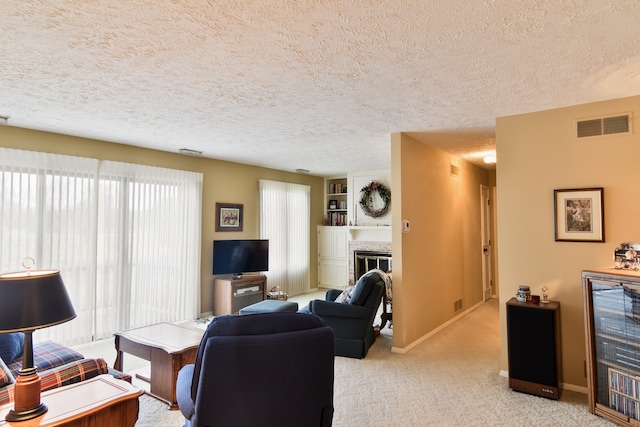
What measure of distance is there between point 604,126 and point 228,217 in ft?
16.4

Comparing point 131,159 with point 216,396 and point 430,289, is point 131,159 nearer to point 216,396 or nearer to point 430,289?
point 216,396

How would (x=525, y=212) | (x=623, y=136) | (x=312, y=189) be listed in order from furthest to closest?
1. (x=312, y=189)
2. (x=525, y=212)
3. (x=623, y=136)

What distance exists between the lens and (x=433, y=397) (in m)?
2.94

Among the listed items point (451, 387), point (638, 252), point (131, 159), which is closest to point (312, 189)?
point (131, 159)

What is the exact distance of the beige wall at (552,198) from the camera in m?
2.91

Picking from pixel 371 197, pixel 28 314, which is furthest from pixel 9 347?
pixel 371 197

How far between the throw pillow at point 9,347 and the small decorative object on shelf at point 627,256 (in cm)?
453

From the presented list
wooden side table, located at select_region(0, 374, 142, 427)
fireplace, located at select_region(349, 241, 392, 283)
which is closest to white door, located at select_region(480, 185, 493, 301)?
fireplace, located at select_region(349, 241, 392, 283)

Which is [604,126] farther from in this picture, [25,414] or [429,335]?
[25,414]

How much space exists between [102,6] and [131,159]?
3.39 metres

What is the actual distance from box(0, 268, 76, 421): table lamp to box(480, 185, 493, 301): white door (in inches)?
247

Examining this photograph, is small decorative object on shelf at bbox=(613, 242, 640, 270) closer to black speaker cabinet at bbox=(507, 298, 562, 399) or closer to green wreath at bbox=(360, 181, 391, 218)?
black speaker cabinet at bbox=(507, 298, 562, 399)

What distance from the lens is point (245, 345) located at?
165 centimetres

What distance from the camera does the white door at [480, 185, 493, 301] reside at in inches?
252
